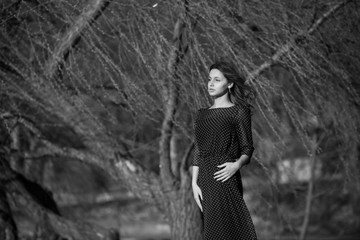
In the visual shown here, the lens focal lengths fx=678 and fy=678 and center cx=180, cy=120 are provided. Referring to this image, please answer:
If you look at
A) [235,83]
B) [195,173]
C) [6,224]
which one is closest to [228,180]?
[195,173]

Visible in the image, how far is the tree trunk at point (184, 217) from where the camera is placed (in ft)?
20.0

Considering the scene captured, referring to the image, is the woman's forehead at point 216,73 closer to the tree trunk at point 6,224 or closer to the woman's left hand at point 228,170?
the woman's left hand at point 228,170

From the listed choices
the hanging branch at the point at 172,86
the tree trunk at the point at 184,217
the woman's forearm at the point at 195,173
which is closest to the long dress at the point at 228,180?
the woman's forearm at the point at 195,173

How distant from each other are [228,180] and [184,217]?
2417mm

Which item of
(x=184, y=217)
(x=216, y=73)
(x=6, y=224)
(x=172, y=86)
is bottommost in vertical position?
(x=184, y=217)

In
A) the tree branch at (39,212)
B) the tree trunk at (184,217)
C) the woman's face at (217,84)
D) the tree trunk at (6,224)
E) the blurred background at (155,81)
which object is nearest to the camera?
the woman's face at (217,84)

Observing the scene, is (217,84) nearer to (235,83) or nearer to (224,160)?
(235,83)

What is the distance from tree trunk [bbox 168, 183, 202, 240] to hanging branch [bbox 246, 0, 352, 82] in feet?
5.03

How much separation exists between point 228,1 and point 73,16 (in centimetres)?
121

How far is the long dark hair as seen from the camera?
3.91 metres

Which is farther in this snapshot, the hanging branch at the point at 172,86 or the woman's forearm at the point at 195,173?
the hanging branch at the point at 172,86

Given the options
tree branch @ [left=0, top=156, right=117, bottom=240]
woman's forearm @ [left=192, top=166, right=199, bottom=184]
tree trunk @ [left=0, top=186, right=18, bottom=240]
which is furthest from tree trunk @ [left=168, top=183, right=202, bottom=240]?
woman's forearm @ [left=192, top=166, right=199, bottom=184]

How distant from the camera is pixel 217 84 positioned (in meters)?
3.87

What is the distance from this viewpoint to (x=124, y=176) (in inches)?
249
